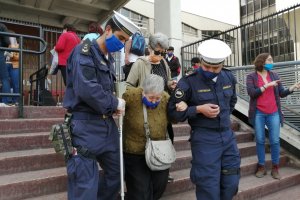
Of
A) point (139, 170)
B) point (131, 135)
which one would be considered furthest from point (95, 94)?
point (139, 170)

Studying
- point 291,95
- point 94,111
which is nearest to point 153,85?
point 94,111

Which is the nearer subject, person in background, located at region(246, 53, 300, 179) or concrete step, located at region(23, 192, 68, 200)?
concrete step, located at region(23, 192, 68, 200)

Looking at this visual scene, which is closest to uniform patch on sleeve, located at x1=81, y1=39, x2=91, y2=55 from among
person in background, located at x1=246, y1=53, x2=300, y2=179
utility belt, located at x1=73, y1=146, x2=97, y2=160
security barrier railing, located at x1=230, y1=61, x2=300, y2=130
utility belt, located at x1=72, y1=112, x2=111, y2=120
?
utility belt, located at x1=72, y1=112, x2=111, y2=120

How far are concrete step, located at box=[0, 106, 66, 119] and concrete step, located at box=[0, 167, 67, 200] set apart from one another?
124cm

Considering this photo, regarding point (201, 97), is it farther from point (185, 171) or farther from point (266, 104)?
point (266, 104)

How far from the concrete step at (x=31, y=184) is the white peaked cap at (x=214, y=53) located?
1.86m

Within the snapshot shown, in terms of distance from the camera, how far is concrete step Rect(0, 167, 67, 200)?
2.83m

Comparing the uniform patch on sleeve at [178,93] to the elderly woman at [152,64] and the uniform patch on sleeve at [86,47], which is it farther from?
the uniform patch on sleeve at [86,47]

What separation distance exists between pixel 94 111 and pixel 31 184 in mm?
1137

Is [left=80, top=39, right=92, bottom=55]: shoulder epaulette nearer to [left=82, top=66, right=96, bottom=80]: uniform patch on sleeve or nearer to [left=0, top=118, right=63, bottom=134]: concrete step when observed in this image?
[left=82, top=66, right=96, bottom=80]: uniform patch on sleeve

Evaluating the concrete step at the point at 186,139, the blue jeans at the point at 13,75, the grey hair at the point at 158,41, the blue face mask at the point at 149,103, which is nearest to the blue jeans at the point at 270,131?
the concrete step at the point at 186,139

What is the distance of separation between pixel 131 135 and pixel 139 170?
0.33 meters

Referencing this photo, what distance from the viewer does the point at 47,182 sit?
3.03 metres

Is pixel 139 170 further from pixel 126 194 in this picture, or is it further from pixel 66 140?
pixel 66 140
